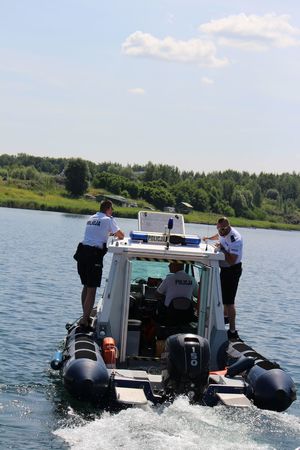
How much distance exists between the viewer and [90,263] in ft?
39.0

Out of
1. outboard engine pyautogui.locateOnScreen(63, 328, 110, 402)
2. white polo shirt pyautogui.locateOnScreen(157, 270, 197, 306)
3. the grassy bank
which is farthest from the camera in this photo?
the grassy bank

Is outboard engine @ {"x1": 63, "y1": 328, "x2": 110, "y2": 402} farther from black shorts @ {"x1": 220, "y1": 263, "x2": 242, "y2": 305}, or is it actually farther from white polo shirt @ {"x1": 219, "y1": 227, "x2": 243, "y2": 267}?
white polo shirt @ {"x1": 219, "y1": 227, "x2": 243, "y2": 267}

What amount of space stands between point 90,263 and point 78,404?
231cm

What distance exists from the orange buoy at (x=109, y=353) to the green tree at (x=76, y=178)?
10034 centimetres

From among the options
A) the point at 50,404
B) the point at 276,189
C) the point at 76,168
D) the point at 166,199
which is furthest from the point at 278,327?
the point at 276,189

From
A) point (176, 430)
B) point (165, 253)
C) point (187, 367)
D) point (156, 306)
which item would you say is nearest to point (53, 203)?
point (156, 306)

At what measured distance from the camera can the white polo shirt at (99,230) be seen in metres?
11.8

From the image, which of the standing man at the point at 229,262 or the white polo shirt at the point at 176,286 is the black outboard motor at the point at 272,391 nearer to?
the white polo shirt at the point at 176,286

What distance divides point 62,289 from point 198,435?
15598mm

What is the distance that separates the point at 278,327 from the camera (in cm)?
2014

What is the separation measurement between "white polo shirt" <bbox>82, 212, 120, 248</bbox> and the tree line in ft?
239

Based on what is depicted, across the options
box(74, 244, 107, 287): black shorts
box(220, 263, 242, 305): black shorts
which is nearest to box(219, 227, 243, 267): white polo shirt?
box(220, 263, 242, 305): black shorts

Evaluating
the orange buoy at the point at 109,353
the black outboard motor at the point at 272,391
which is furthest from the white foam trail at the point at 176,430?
the orange buoy at the point at 109,353

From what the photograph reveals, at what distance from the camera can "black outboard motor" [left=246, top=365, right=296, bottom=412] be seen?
972 centimetres
